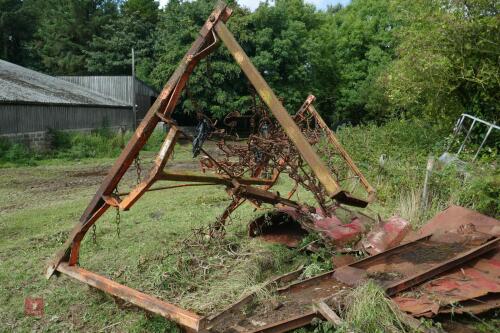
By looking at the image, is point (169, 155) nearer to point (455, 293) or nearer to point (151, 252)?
point (151, 252)

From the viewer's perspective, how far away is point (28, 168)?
16.1m

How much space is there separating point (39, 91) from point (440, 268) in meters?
22.6

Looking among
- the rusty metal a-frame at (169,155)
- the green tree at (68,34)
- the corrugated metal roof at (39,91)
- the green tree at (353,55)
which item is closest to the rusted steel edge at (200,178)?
the rusty metal a-frame at (169,155)

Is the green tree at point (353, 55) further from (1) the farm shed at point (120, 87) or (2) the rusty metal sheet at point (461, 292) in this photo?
(2) the rusty metal sheet at point (461, 292)

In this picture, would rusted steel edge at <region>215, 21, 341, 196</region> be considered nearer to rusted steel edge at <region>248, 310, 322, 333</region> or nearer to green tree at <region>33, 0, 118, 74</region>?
rusted steel edge at <region>248, 310, 322, 333</region>

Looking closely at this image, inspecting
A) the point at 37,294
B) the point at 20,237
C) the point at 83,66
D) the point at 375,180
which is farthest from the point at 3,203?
the point at 83,66

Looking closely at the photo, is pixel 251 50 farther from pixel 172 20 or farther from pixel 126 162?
pixel 126 162

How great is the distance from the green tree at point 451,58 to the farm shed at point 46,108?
15.3m

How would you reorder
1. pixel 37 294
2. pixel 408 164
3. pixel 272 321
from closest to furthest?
pixel 272 321
pixel 37 294
pixel 408 164

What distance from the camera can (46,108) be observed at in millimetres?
20984

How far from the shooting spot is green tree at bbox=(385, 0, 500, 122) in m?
11.0

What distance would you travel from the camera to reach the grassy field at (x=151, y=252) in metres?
4.41

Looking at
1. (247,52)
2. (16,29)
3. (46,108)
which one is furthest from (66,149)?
(16,29)

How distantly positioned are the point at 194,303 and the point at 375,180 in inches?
260
